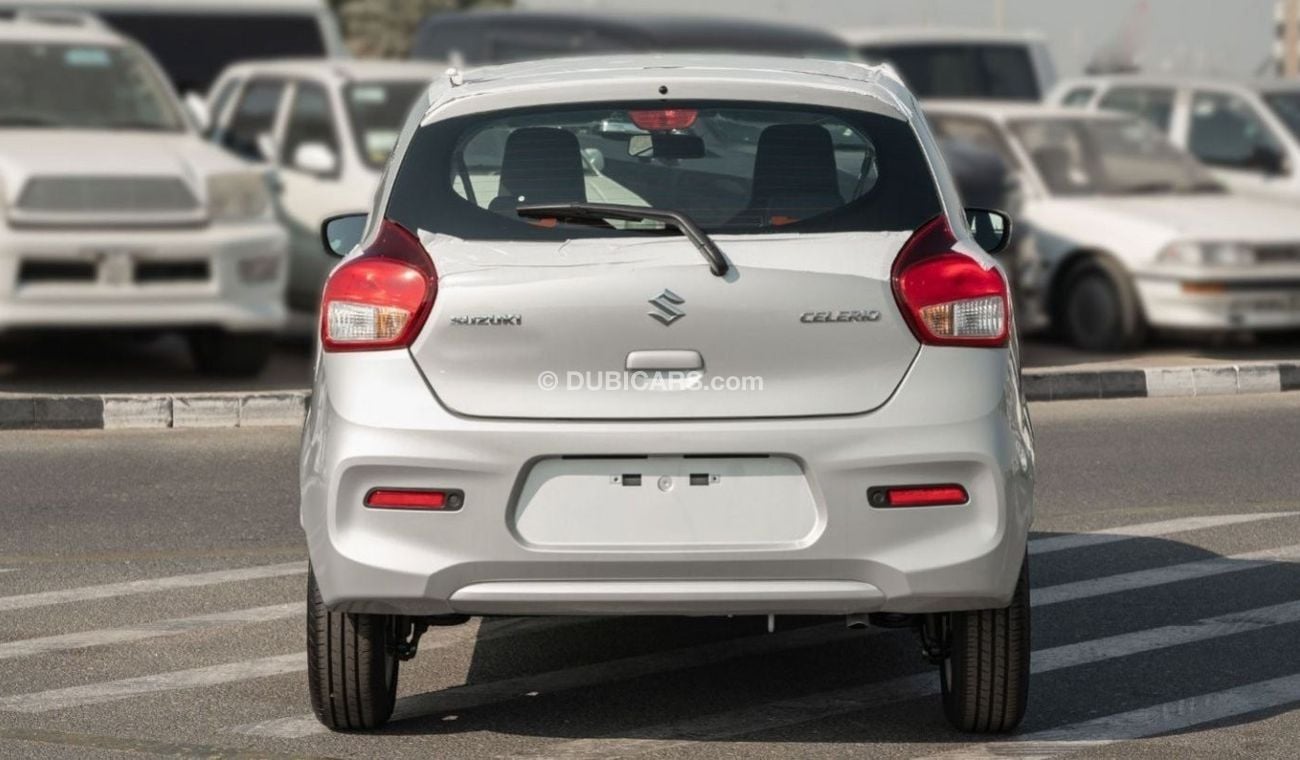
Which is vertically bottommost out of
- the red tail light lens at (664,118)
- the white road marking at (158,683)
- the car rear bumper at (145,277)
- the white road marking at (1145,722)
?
the car rear bumper at (145,277)

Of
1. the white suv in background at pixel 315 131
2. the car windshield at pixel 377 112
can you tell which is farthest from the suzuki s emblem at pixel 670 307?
the car windshield at pixel 377 112

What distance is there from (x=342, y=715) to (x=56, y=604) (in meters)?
2.06

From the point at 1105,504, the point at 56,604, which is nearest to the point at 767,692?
the point at 56,604

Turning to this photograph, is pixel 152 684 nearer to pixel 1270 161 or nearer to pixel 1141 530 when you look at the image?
pixel 1141 530

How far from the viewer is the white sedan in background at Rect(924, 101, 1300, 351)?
1531cm

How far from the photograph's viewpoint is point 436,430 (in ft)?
18.5

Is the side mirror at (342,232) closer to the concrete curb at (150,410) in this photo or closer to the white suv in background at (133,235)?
the concrete curb at (150,410)

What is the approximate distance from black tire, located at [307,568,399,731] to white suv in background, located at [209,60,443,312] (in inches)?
344

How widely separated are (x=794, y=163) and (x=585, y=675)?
1.66 m

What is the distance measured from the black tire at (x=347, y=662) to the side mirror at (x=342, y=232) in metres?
1.26

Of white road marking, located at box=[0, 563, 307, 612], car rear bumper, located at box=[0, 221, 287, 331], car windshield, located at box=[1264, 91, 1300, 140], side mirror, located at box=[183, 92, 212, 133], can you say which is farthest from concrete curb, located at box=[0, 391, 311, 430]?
car windshield, located at box=[1264, 91, 1300, 140]

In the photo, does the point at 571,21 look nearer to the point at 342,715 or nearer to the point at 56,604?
the point at 56,604

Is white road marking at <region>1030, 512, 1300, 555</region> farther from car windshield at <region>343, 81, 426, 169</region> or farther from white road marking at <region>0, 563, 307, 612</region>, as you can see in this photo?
car windshield at <region>343, 81, 426, 169</region>

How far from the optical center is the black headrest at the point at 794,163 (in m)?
5.91
